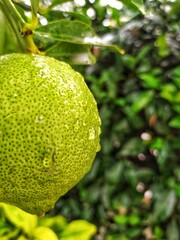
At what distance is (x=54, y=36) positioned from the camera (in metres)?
0.73

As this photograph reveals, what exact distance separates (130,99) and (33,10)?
48.8 inches

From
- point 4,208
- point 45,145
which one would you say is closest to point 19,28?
point 45,145

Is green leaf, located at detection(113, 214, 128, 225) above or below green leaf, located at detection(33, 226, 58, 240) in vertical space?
below

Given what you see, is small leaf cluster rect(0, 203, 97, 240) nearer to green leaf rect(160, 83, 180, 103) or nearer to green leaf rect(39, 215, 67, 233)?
green leaf rect(39, 215, 67, 233)

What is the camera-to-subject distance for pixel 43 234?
1386mm

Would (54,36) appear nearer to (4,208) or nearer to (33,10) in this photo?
(33,10)

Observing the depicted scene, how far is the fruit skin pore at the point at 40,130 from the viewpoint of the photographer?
2.02ft

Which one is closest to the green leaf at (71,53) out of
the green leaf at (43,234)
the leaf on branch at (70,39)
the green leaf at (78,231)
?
the leaf on branch at (70,39)

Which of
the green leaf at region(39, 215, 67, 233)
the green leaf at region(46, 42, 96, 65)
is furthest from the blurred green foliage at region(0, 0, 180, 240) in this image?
the green leaf at region(46, 42, 96, 65)

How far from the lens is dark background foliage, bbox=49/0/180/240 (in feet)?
5.98

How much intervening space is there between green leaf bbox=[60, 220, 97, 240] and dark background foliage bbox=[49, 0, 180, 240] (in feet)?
1.11

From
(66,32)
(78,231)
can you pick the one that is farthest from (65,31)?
(78,231)

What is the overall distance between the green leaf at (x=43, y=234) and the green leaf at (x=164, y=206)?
0.48 metres

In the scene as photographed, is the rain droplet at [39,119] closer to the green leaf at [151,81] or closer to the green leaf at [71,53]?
the green leaf at [71,53]
